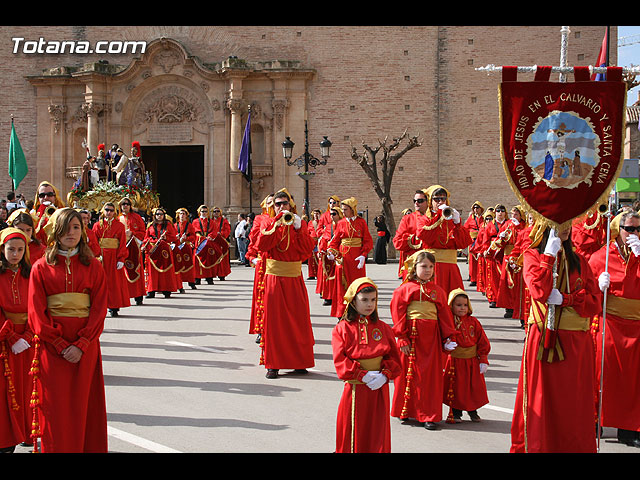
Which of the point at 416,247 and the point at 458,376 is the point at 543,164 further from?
the point at 416,247

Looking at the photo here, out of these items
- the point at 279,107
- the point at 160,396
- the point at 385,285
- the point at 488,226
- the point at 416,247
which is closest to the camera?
the point at 160,396

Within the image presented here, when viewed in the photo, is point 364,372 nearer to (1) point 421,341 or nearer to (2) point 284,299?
(1) point 421,341

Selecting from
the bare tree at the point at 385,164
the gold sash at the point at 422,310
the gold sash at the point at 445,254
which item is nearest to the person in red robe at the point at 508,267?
the gold sash at the point at 445,254

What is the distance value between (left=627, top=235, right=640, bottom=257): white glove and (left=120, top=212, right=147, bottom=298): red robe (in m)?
10.7

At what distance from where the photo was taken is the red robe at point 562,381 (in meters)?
5.44

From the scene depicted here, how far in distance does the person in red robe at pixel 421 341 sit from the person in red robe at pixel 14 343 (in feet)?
10.5

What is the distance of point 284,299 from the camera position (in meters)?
9.16

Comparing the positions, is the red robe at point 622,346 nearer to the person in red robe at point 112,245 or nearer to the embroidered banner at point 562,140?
the embroidered banner at point 562,140

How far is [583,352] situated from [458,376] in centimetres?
186

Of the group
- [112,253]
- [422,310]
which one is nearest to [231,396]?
[422,310]

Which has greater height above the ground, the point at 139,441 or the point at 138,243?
the point at 138,243

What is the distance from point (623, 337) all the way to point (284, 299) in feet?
13.3
